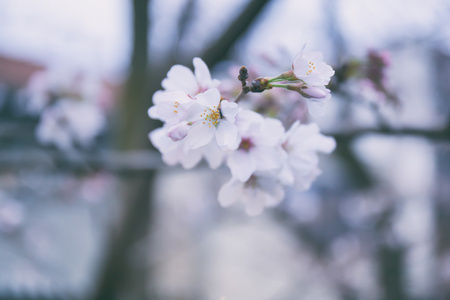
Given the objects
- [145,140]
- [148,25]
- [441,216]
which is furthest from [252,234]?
[148,25]

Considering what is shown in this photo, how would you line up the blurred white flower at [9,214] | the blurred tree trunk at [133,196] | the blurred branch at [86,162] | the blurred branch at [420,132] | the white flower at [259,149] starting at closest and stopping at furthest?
the white flower at [259,149]
the blurred branch at [420,132]
the blurred branch at [86,162]
the blurred tree trunk at [133,196]
the blurred white flower at [9,214]

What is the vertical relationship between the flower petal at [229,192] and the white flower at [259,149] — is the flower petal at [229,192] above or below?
below

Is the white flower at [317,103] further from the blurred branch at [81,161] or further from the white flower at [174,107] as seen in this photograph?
the blurred branch at [81,161]

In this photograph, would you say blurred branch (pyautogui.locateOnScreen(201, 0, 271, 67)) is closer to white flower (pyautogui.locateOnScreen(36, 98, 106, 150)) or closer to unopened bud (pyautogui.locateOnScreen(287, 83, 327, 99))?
white flower (pyautogui.locateOnScreen(36, 98, 106, 150))

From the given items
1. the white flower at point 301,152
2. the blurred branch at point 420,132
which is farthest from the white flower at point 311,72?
the blurred branch at point 420,132

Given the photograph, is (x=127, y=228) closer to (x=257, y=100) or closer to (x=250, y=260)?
(x=257, y=100)

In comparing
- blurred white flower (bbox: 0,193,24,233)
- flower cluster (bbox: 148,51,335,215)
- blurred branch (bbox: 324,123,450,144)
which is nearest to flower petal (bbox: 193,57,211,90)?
flower cluster (bbox: 148,51,335,215)

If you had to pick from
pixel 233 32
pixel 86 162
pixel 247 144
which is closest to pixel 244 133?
pixel 247 144
